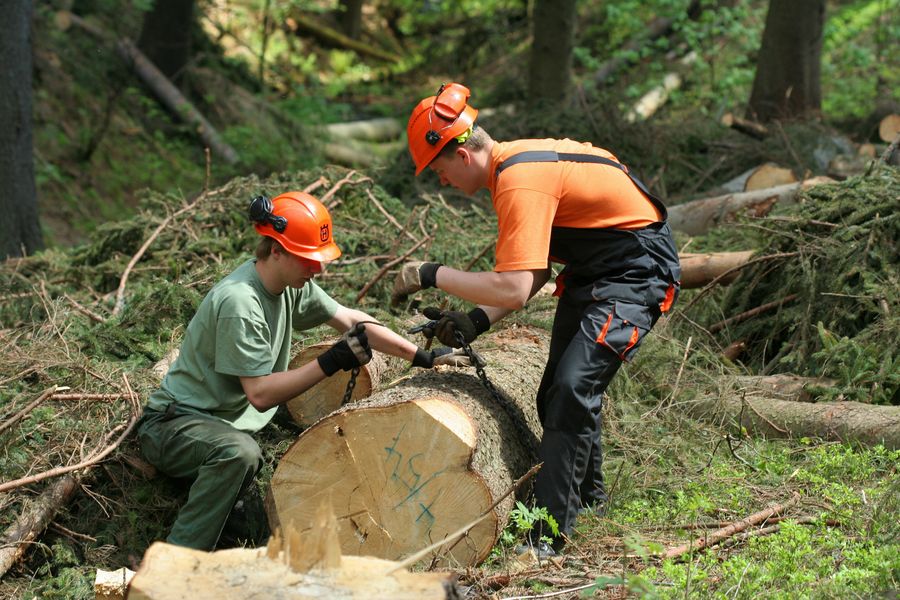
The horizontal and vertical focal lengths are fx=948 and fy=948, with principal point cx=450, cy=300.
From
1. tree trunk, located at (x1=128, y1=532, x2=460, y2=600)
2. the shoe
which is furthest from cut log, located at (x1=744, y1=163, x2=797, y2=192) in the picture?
tree trunk, located at (x1=128, y1=532, x2=460, y2=600)

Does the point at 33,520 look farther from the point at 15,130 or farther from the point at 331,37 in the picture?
the point at 331,37

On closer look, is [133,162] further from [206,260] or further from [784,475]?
[784,475]

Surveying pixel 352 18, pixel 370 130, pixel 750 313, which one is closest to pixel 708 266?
pixel 750 313

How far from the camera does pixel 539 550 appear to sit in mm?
3906

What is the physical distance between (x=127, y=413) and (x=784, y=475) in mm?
3204

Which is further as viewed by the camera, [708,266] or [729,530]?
[708,266]

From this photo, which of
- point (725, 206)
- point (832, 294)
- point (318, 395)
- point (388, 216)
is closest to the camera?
point (318, 395)

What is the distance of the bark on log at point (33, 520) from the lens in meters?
4.00

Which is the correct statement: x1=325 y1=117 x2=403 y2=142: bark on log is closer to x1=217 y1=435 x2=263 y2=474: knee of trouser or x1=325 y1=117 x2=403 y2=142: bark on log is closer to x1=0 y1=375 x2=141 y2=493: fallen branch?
x1=0 y1=375 x2=141 y2=493: fallen branch

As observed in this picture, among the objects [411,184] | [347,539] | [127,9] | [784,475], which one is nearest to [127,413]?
[347,539]

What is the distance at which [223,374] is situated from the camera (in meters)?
4.20

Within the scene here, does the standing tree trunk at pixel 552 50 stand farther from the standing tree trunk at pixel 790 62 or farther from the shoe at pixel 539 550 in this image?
the shoe at pixel 539 550

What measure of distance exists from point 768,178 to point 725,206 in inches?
45.6

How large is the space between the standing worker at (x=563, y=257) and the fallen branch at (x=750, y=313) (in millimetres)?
2176
